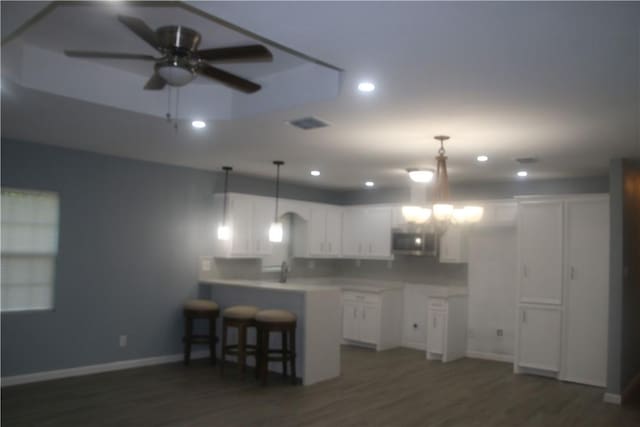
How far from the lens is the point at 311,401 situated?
5.24 metres

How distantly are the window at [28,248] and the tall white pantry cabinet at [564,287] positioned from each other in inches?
216

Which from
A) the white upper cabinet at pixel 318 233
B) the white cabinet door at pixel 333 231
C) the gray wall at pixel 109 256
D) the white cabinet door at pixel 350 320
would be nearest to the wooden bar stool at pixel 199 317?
the gray wall at pixel 109 256

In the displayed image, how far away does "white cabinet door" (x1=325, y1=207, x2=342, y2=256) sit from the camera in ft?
29.0

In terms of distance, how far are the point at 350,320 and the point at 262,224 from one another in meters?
2.06

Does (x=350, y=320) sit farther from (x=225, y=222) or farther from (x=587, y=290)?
(x=587, y=290)

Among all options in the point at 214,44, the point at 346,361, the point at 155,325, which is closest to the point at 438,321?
the point at 346,361

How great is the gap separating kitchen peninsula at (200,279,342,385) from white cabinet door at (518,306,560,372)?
90.9 inches

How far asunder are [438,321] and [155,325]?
12.3 ft

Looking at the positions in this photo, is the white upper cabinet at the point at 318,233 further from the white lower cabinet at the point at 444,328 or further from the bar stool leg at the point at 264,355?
the bar stool leg at the point at 264,355

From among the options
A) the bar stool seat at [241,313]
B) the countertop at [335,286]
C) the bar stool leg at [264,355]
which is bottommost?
the bar stool leg at [264,355]

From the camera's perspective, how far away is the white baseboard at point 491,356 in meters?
7.41

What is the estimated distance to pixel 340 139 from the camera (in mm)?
4980

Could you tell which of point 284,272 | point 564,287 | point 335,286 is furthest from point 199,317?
point 564,287

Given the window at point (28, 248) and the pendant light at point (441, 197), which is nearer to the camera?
the pendant light at point (441, 197)
